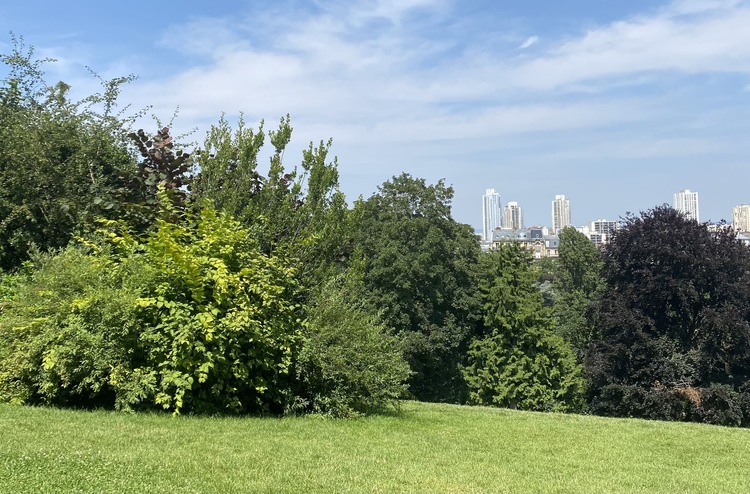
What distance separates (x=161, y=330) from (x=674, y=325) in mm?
23020

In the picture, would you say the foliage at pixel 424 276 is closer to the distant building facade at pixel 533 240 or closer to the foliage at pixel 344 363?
the distant building facade at pixel 533 240

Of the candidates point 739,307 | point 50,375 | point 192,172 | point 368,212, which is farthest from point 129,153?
point 739,307

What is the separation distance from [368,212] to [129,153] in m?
17.9

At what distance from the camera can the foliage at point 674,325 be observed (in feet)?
80.1

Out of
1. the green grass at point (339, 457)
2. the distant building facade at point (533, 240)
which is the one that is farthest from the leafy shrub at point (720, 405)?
the green grass at point (339, 457)

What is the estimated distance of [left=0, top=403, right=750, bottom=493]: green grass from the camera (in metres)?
5.49

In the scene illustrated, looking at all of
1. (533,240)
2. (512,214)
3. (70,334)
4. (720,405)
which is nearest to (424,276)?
(720,405)

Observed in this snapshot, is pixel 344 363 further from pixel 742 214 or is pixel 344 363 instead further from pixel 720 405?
pixel 742 214

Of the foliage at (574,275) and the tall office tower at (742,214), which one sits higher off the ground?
the tall office tower at (742,214)

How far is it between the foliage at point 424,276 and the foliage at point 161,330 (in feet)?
63.4

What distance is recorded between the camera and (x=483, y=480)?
20.3 feet

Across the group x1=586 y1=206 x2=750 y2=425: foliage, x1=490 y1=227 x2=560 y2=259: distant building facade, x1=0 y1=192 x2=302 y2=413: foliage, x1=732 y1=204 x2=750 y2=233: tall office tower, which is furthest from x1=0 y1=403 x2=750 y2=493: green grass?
x1=732 y1=204 x2=750 y2=233: tall office tower

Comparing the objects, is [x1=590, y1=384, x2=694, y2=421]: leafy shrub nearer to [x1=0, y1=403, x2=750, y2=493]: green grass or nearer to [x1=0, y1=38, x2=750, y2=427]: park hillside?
[x1=0, y1=38, x2=750, y2=427]: park hillside

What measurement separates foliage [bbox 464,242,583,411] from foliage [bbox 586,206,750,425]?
17.4ft
